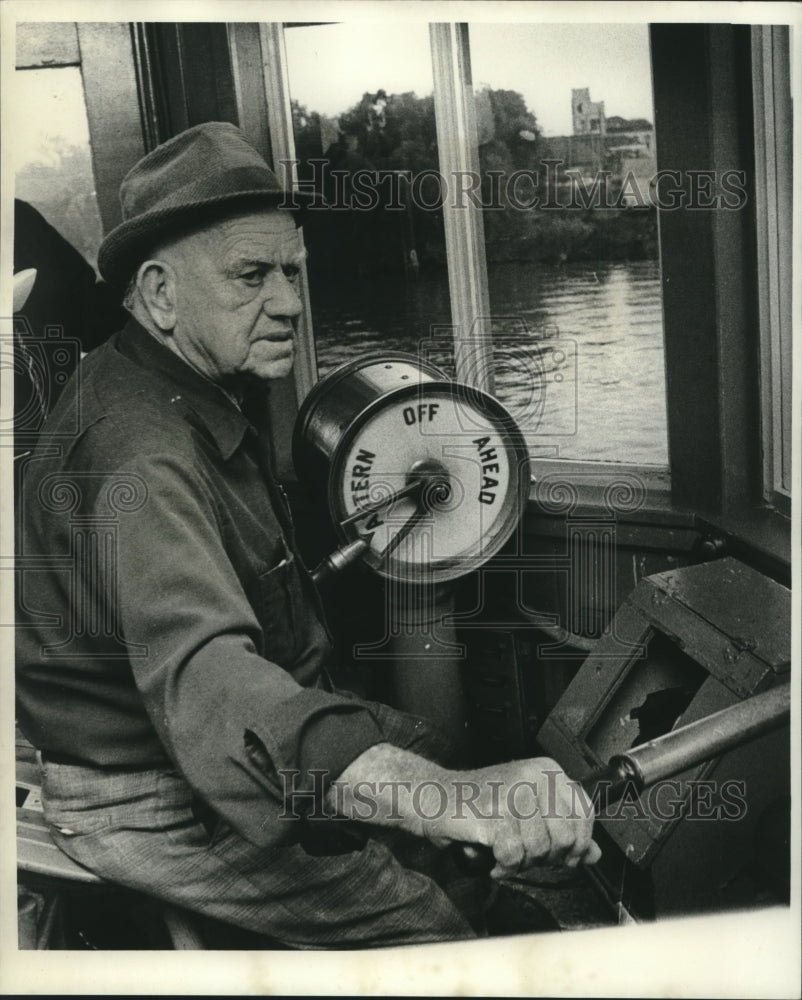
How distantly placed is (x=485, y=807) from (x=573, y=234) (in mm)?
961

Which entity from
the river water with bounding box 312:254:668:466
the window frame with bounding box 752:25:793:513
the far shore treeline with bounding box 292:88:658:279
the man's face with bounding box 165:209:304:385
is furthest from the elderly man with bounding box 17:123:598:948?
the window frame with bounding box 752:25:793:513

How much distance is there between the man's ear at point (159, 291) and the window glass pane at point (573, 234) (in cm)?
56

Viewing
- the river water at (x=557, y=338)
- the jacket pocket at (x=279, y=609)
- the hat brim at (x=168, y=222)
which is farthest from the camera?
the river water at (x=557, y=338)

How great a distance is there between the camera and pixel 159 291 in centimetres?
154

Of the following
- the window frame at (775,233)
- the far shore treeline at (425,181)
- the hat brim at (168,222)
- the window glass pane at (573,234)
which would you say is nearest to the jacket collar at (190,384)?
the hat brim at (168,222)

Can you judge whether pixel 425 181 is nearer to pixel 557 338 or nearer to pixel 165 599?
pixel 557 338

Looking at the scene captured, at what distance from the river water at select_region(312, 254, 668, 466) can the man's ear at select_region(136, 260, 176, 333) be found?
0.35 meters

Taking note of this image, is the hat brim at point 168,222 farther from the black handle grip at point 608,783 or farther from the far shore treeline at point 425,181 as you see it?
the black handle grip at point 608,783

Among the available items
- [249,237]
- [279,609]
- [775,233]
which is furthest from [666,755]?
[249,237]

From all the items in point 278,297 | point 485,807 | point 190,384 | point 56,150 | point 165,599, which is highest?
point 56,150

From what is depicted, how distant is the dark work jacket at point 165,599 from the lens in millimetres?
1266

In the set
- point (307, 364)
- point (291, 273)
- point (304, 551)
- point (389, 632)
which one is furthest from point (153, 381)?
point (389, 632)

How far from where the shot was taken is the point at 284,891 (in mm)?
1476

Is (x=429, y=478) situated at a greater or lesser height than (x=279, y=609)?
greater
